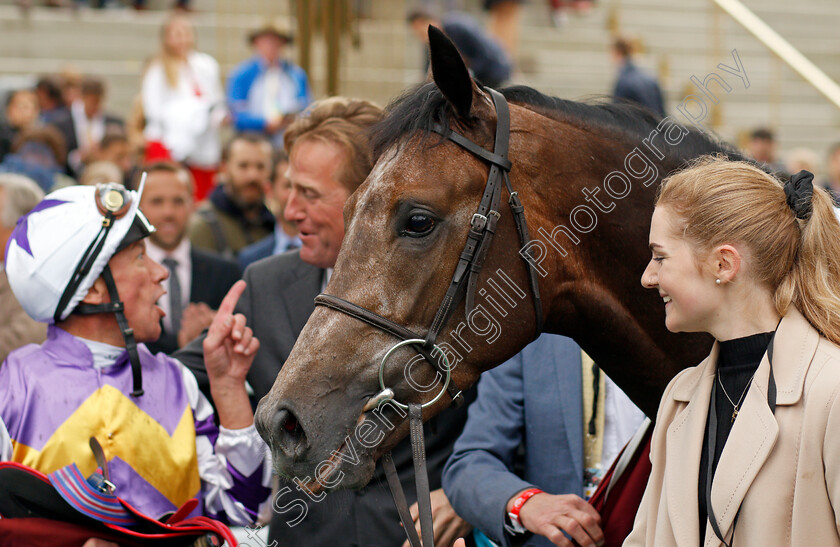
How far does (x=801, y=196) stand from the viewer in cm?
187

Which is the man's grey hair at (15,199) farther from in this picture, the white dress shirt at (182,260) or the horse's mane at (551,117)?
the horse's mane at (551,117)

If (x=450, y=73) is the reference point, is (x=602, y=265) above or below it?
below

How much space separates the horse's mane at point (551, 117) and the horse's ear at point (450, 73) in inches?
1.8

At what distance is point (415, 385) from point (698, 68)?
38.6 ft

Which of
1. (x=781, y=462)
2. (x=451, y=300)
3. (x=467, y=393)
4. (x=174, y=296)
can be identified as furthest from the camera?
(x=174, y=296)

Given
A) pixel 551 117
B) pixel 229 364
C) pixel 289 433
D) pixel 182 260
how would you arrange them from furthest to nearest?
pixel 182 260
pixel 229 364
pixel 551 117
pixel 289 433

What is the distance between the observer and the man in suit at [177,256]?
16.1ft

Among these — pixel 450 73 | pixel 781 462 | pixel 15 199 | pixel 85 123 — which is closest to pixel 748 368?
pixel 781 462

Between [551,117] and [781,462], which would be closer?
[781,462]

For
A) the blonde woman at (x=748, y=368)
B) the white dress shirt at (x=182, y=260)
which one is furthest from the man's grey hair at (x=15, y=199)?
the blonde woman at (x=748, y=368)

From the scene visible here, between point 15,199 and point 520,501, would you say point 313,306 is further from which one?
point 15,199

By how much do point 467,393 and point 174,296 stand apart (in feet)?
8.16

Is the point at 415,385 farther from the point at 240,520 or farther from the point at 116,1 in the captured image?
the point at 116,1

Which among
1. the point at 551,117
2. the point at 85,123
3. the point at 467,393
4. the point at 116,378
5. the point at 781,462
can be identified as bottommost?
the point at 467,393
